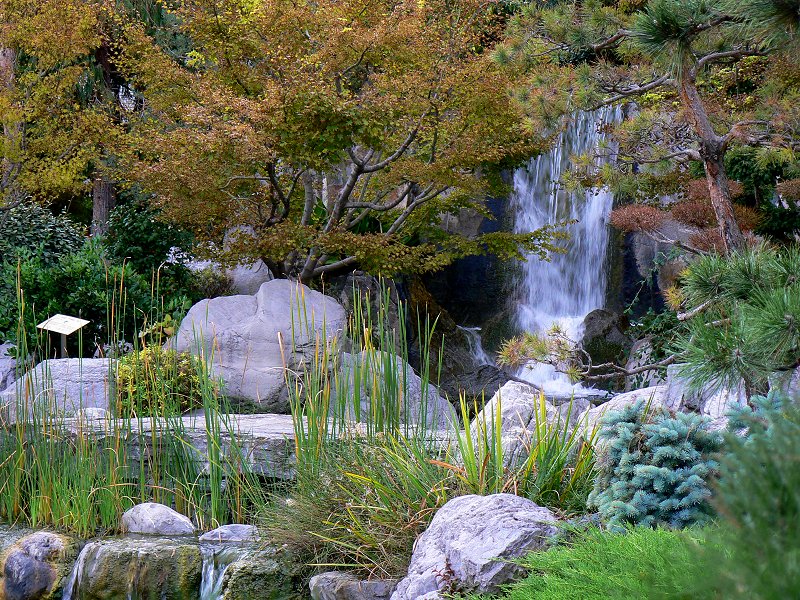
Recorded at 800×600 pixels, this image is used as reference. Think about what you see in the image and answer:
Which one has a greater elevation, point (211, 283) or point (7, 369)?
point (211, 283)

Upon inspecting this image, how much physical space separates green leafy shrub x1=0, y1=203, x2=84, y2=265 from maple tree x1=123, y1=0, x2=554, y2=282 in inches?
56.7

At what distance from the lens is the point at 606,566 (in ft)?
6.27

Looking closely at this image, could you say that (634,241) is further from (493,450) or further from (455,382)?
(493,450)

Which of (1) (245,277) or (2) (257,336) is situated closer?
(2) (257,336)

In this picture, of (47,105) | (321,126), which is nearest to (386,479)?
(321,126)

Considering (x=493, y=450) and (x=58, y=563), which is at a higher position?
(x=493, y=450)

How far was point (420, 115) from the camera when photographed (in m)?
8.18

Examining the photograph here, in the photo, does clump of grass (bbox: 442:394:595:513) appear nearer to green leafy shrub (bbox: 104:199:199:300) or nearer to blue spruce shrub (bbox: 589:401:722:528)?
blue spruce shrub (bbox: 589:401:722:528)

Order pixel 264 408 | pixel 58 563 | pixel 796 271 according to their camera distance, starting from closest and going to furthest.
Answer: pixel 796 271 → pixel 58 563 → pixel 264 408

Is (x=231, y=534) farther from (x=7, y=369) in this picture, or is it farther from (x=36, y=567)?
(x=7, y=369)

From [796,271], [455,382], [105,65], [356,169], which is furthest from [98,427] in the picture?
[105,65]

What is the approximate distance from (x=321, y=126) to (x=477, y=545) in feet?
19.8

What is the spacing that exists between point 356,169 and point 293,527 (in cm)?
572

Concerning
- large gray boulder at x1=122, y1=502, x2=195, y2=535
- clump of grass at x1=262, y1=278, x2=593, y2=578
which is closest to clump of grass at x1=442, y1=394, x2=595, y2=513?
clump of grass at x1=262, y1=278, x2=593, y2=578
